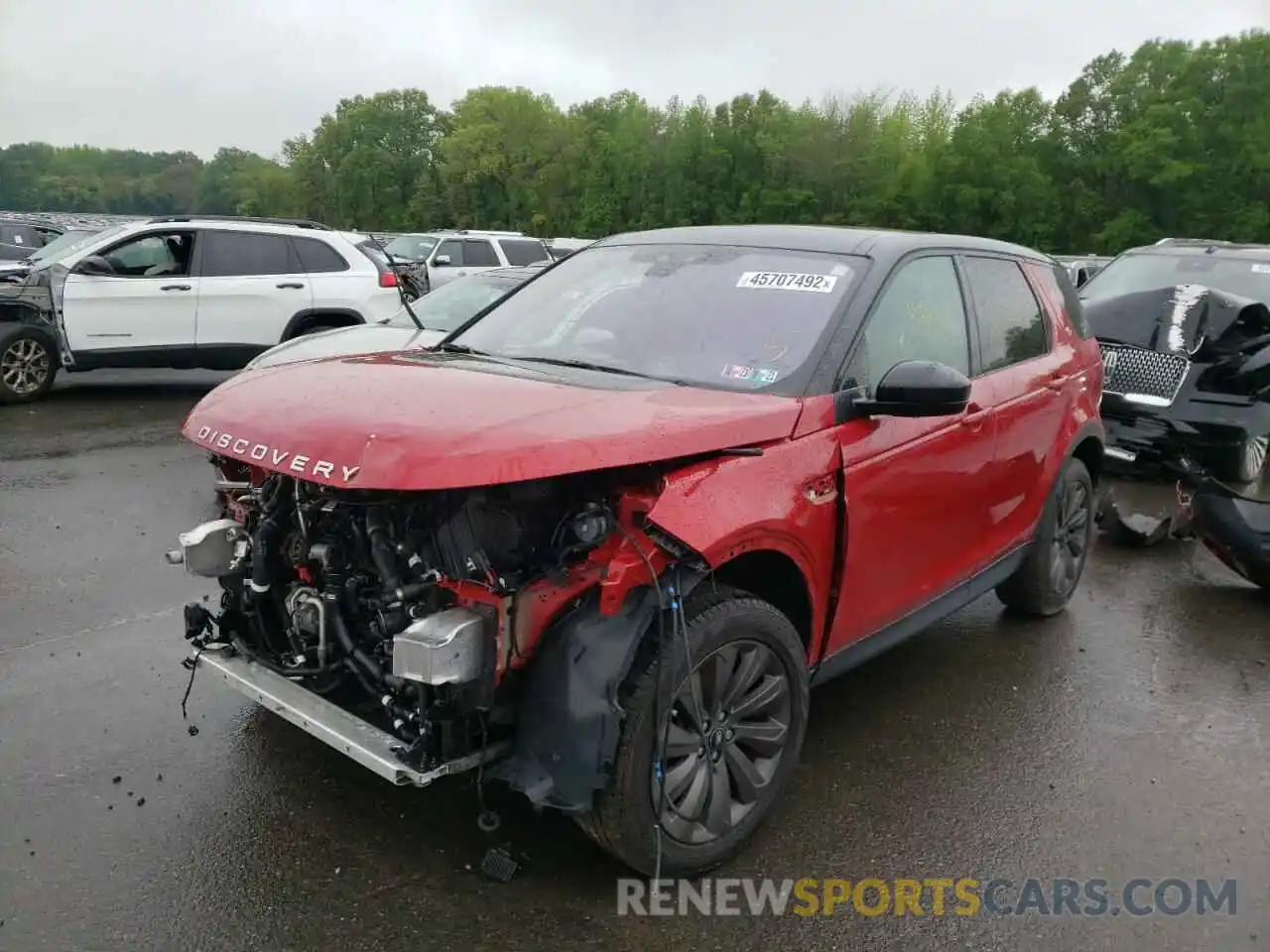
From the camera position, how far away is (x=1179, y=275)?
10.1 m

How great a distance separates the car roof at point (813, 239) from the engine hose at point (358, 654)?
2.17 m

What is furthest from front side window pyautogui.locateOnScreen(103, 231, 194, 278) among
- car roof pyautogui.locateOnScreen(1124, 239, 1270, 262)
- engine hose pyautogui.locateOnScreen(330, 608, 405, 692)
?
car roof pyautogui.locateOnScreen(1124, 239, 1270, 262)

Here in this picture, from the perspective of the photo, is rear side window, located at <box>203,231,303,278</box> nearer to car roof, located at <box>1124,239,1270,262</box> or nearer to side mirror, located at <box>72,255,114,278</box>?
side mirror, located at <box>72,255,114,278</box>

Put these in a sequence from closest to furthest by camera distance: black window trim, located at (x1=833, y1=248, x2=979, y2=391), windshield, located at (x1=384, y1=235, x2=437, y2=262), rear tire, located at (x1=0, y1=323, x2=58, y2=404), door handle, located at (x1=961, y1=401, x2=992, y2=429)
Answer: black window trim, located at (x1=833, y1=248, x2=979, y2=391), door handle, located at (x1=961, y1=401, x2=992, y2=429), rear tire, located at (x1=0, y1=323, x2=58, y2=404), windshield, located at (x1=384, y1=235, x2=437, y2=262)

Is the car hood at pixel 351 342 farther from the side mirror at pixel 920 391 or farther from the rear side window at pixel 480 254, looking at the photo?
the rear side window at pixel 480 254

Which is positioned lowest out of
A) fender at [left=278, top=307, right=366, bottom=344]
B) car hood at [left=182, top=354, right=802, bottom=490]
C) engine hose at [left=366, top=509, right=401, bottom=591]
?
fender at [left=278, top=307, right=366, bottom=344]

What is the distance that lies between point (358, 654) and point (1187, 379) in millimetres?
7420

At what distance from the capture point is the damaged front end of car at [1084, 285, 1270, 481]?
802cm

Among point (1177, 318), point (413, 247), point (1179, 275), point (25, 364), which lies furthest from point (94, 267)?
point (413, 247)

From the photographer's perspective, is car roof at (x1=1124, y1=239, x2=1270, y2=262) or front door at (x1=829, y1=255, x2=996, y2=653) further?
car roof at (x1=1124, y1=239, x2=1270, y2=262)

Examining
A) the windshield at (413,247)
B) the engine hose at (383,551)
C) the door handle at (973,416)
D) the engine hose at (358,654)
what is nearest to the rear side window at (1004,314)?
the door handle at (973,416)

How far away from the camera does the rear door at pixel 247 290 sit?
10977 mm

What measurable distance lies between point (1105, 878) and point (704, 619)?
157 centimetres

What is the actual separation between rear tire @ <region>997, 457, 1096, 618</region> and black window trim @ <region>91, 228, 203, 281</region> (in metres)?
9.07
